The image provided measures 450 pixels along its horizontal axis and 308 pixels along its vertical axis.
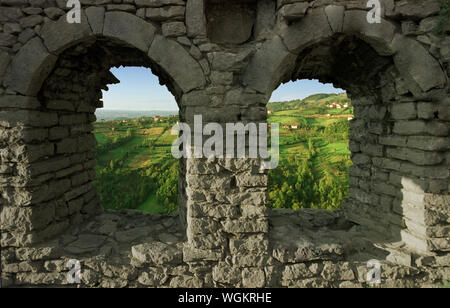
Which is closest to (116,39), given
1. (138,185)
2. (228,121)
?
(228,121)

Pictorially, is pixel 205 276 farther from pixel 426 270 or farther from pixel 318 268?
pixel 426 270

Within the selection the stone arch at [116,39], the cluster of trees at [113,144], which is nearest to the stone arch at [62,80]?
the stone arch at [116,39]

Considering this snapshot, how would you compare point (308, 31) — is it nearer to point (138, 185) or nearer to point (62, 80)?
point (62, 80)

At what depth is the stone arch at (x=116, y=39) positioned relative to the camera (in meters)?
2.82

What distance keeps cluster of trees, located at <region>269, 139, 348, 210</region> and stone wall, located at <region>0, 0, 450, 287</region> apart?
84.5 inches

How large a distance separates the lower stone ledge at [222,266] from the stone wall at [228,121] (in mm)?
17

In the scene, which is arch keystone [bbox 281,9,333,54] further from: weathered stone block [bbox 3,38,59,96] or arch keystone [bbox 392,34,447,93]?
weathered stone block [bbox 3,38,59,96]

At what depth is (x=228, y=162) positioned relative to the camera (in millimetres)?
2885

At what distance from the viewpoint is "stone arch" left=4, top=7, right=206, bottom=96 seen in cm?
282

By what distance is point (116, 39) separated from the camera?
113 inches

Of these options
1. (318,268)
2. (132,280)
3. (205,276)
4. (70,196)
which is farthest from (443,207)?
(70,196)

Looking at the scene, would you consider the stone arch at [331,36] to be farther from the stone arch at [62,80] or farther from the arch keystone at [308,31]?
the stone arch at [62,80]

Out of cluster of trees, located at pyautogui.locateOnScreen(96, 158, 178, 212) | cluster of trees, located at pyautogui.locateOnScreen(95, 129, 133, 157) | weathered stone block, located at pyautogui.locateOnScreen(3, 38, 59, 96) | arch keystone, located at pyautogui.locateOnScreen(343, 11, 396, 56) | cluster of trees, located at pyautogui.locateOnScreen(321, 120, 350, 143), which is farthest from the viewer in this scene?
cluster of trees, located at pyautogui.locateOnScreen(321, 120, 350, 143)

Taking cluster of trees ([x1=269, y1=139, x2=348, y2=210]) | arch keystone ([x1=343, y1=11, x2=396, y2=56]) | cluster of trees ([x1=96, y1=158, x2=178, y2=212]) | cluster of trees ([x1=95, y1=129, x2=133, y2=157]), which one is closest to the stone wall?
arch keystone ([x1=343, y1=11, x2=396, y2=56])
